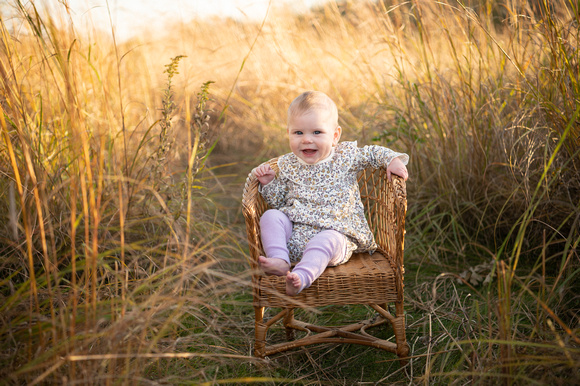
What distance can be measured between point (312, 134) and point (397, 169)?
0.43 meters

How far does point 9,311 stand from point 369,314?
166 centimetres

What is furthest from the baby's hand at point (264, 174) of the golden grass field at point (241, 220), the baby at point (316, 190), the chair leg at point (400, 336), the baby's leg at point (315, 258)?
the chair leg at point (400, 336)

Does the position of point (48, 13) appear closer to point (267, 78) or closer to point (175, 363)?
point (175, 363)

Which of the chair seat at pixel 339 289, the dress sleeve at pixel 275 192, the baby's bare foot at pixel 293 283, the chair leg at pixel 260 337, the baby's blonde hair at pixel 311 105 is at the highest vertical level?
the baby's blonde hair at pixel 311 105

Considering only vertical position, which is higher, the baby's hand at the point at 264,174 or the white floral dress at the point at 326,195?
the baby's hand at the point at 264,174

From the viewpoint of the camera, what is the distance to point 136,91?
409cm

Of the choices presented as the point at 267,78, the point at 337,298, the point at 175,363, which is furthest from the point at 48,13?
the point at 267,78

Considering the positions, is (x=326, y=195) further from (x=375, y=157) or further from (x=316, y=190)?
(x=375, y=157)

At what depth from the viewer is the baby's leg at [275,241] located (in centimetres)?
197

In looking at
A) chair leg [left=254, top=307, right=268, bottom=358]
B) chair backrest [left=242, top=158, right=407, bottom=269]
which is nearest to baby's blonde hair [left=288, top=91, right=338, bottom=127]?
chair backrest [left=242, top=158, right=407, bottom=269]

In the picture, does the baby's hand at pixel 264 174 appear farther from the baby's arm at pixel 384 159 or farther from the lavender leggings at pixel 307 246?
the baby's arm at pixel 384 159

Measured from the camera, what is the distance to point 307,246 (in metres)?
2.07

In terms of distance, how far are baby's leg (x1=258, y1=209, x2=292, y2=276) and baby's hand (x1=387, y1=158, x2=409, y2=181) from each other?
527 millimetres

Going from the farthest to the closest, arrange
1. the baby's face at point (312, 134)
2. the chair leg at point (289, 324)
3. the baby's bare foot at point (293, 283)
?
the chair leg at point (289, 324)
the baby's face at point (312, 134)
the baby's bare foot at point (293, 283)
